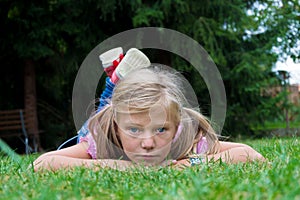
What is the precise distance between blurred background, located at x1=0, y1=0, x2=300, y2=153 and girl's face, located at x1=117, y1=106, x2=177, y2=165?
669cm

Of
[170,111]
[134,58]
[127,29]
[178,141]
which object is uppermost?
→ [127,29]

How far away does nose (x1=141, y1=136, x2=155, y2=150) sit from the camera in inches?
99.9

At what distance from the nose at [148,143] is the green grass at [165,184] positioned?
0.30 m

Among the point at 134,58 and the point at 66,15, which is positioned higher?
the point at 66,15

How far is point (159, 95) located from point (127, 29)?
26.1ft

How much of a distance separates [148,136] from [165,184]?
2.64 feet

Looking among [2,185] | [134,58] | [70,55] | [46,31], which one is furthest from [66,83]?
[2,185]

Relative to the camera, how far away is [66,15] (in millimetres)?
10352

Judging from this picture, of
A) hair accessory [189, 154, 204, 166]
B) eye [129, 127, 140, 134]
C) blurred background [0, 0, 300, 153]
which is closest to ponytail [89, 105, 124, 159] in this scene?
eye [129, 127, 140, 134]

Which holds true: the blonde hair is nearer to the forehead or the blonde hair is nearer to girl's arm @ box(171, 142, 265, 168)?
the forehead

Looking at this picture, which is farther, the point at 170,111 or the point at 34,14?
the point at 34,14

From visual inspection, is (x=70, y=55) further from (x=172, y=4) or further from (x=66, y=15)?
(x=172, y=4)

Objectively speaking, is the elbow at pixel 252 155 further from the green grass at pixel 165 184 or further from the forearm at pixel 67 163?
the forearm at pixel 67 163

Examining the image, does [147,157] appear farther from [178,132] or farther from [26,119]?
[26,119]
